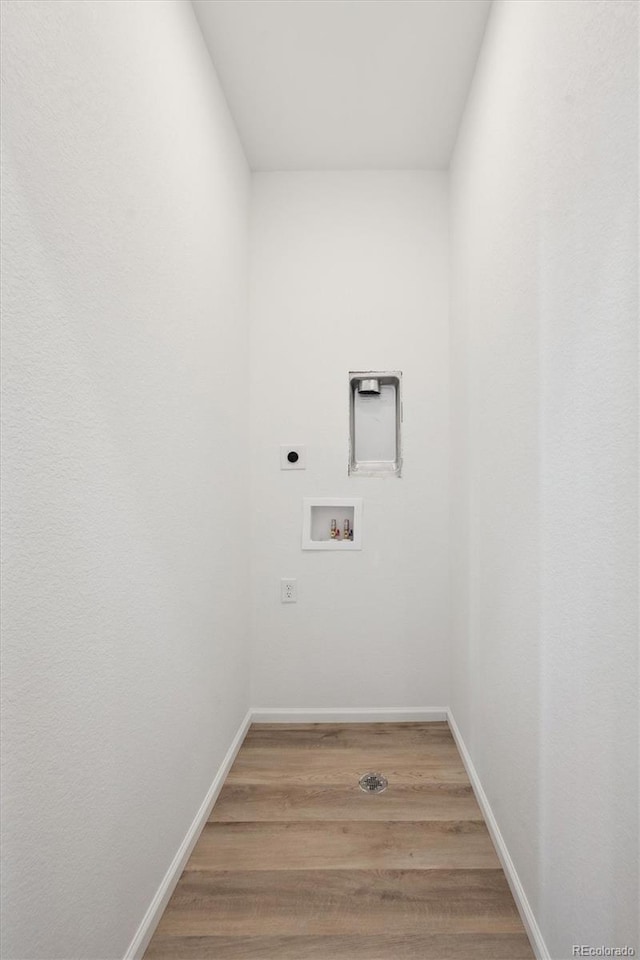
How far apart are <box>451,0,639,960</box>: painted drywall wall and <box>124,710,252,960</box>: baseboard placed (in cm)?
98

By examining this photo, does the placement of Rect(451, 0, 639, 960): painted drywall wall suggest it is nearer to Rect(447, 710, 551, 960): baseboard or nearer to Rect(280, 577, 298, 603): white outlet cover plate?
Rect(447, 710, 551, 960): baseboard

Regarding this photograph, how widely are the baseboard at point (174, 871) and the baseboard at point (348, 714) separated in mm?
380

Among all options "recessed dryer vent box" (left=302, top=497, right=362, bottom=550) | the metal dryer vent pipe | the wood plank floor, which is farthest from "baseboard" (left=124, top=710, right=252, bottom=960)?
the metal dryer vent pipe

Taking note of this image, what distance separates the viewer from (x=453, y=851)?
1.62 metres

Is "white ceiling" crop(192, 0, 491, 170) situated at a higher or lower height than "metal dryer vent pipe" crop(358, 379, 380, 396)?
higher

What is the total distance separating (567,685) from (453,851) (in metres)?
0.93

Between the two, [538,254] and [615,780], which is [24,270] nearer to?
[538,254]

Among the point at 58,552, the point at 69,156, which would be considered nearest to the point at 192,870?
the point at 58,552

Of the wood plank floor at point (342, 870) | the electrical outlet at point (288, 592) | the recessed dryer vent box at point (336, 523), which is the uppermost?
the recessed dryer vent box at point (336, 523)

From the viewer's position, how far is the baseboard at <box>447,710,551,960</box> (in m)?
1.25

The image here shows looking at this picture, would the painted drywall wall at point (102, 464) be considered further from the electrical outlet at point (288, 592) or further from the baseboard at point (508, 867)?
the baseboard at point (508, 867)

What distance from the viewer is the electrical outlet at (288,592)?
99.0 inches

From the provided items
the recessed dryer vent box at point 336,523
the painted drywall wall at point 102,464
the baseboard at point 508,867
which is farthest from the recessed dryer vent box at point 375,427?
the baseboard at point 508,867

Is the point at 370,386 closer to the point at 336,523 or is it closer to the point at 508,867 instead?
the point at 336,523
